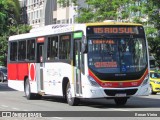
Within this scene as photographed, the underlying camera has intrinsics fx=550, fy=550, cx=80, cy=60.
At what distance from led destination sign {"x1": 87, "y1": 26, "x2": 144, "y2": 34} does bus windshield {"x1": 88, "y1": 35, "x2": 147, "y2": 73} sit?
9.1 inches

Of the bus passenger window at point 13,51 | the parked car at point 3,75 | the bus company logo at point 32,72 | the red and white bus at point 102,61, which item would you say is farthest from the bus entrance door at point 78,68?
the parked car at point 3,75

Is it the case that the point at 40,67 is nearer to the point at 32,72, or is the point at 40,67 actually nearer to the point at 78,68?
the point at 32,72

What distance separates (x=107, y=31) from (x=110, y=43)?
1.61 feet

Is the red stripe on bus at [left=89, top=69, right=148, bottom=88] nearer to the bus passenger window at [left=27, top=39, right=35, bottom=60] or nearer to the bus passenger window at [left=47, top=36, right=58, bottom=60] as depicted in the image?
the bus passenger window at [left=47, top=36, right=58, bottom=60]

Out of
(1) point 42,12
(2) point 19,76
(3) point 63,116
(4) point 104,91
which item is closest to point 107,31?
(4) point 104,91

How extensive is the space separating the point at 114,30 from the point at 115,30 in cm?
4

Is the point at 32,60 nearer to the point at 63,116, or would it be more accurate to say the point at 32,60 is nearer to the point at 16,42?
the point at 16,42

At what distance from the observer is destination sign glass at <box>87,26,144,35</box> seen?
19922 millimetres

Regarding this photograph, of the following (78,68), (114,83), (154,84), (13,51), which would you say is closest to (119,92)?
(114,83)

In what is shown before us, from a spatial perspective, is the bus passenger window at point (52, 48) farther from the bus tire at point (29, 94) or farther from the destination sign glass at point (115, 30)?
the bus tire at point (29, 94)

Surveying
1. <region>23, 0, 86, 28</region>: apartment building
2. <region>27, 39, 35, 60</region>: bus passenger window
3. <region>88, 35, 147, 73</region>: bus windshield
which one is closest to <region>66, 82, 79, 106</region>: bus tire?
<region>88, 35, 147, 73</region>: bus windshield

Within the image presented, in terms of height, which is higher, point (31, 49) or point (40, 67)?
point (31, 49)

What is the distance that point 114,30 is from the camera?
20.1m

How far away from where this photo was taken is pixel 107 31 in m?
20.0
